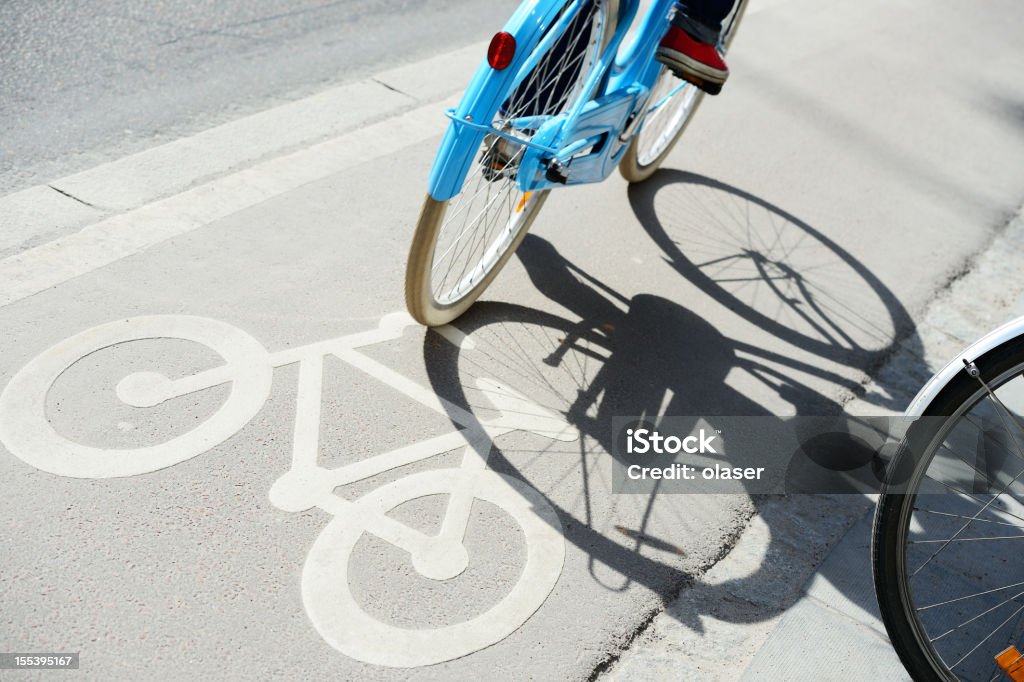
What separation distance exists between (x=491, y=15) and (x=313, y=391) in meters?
4.51

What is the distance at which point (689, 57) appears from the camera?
405 cm

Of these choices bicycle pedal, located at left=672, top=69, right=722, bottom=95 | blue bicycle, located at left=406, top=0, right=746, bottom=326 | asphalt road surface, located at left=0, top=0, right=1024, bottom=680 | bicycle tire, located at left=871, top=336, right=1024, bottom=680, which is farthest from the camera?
bicycle pedal, located at left=672, top=69, right=722, bottom=95

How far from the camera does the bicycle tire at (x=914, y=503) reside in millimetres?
2420

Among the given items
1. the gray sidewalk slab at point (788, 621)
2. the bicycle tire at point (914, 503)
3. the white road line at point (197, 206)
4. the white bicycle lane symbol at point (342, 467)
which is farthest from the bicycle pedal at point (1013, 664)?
the white road line at point (197, 206)

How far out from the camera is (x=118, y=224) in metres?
4.09

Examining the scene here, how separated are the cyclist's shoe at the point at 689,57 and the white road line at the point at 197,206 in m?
1.61

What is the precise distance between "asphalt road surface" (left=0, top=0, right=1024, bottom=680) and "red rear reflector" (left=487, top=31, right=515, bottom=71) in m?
1.12

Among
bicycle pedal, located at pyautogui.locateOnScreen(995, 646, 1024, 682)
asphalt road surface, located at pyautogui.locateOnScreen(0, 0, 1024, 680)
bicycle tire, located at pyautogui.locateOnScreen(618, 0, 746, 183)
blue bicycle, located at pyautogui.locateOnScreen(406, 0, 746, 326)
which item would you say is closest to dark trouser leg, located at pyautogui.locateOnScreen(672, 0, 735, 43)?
blue bicycle, located at pyautogui.locateOnScreen(406, 0, 746, 326)

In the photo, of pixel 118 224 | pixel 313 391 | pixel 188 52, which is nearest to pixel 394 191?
pixel 118 224

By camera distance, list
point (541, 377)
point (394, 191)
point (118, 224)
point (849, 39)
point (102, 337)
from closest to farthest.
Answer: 1. point (102, 337)
2. point (541, 377)
3. point (118, 224)
4. point (394, 191)
5. point (849, 39)

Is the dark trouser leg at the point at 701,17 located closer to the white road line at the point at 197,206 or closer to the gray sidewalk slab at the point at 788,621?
the white road line at the point at 197,206

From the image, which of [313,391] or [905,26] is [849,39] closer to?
[905,26]

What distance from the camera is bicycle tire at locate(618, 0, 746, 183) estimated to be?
5.03 metres

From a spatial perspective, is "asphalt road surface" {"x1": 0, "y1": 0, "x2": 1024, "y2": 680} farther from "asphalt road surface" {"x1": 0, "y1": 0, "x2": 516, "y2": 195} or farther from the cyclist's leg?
the cyclist's leg
